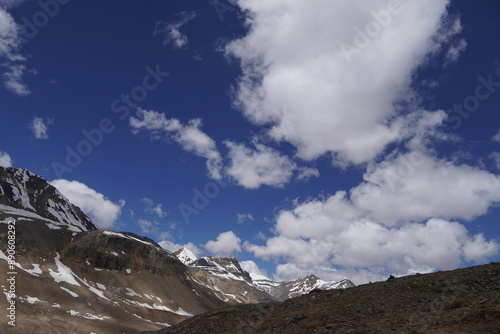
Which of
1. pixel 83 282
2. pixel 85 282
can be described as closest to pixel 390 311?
pixel 83 282

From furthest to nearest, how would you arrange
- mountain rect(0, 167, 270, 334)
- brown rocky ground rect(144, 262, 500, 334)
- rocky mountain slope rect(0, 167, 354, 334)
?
mountain rect(0, 167, 270, 334)
rocky mountain slope rect(0, 167, 354, 334)
brown rocky ground rect(144, 262, 500, 334)

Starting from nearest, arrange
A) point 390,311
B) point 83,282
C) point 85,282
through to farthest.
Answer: point 390,311
point 83,282
point 85,282

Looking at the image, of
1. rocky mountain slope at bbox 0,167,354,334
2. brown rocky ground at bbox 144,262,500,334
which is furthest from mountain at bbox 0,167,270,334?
brown rocky ground at bbox 144,262,500,334

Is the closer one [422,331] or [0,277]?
[422,331]

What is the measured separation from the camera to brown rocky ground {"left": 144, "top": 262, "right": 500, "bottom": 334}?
16.8 m

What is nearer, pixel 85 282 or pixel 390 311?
pixel 390 311

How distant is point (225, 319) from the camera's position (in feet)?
93.9

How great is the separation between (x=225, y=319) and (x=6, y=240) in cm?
13726

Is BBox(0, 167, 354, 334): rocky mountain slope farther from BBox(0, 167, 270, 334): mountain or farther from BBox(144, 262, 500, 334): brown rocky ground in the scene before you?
BBox(144, 262, 500, 334): brown rocky ground

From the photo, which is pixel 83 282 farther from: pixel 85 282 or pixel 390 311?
pixel 390 311

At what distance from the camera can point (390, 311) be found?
21.4 meters

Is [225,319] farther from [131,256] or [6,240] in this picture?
[131,256]

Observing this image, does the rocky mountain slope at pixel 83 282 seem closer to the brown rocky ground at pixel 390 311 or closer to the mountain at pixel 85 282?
the mountain at pixel 85 282

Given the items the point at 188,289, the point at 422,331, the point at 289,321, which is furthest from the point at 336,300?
the point at 188,289
